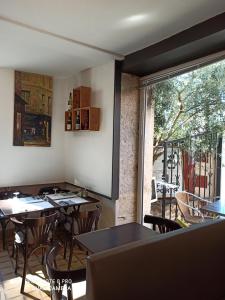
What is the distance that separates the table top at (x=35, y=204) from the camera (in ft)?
9.37

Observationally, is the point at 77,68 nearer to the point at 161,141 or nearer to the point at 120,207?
the point at 161,141

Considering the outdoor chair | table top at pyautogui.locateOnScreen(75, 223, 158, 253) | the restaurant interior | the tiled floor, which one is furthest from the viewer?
the outdoor chair

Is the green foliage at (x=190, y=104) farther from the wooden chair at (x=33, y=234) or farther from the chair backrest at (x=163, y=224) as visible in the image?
the wooden chair at (x=33, y=234)

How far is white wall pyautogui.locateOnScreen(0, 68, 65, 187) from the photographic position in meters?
4.06

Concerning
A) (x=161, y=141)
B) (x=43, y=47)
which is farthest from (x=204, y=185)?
(x=43, y=47)

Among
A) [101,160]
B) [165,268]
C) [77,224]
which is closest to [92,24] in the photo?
[101,160]

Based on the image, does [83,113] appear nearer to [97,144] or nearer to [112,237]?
[97,144]

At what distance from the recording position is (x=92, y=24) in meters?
2.50

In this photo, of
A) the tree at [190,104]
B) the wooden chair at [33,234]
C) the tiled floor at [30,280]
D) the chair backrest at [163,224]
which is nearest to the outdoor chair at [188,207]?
the tree at [190,104]

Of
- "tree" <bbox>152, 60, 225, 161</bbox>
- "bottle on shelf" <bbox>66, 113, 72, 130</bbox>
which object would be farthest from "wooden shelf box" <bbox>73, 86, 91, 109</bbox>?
"tree" <bbox>152, 60, 225, 161</bbox>

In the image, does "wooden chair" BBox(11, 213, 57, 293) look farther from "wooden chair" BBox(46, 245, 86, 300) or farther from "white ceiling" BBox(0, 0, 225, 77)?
"white ceiling" BBox(0, 0, 225, 77)

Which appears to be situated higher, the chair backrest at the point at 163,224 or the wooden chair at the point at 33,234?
the chair backrest at the point at 163,224

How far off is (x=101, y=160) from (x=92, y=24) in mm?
1832

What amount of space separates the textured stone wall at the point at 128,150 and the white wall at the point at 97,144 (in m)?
0.17
